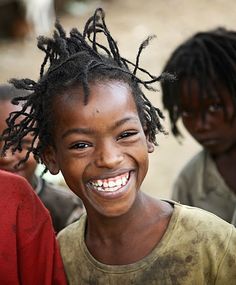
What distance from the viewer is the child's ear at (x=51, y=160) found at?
7.39 ft

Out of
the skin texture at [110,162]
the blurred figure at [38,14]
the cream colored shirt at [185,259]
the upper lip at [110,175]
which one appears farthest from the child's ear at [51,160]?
the blurred figure at [38,14]

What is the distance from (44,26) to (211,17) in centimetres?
262

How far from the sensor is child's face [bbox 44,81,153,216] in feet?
6.61

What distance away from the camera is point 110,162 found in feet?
6.57

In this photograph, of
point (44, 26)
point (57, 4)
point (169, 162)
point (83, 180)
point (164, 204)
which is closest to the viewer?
point (83, 180)

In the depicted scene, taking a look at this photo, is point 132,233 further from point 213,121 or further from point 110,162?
point 213,121

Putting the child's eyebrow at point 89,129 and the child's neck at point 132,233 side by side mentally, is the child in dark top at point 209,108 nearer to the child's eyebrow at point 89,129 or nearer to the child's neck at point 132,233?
the child's neck at point 132,233

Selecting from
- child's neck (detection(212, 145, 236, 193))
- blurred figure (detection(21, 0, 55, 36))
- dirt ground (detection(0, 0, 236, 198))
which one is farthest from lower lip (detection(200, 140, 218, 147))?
blurred figure (detection(21, 0, 55, 36))

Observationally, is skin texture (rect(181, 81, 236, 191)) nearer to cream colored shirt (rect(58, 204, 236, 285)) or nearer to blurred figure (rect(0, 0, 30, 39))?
cream colored shirt (rect(58, 204, 236, 285))

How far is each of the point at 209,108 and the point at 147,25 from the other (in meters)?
7.44

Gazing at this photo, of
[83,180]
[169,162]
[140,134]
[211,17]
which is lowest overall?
[169,162]

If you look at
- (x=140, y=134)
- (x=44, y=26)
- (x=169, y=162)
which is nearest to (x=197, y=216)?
(x=140, y=134)

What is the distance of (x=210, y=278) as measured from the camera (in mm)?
2150

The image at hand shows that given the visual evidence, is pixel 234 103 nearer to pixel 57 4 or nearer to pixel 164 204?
pixel 164 204
